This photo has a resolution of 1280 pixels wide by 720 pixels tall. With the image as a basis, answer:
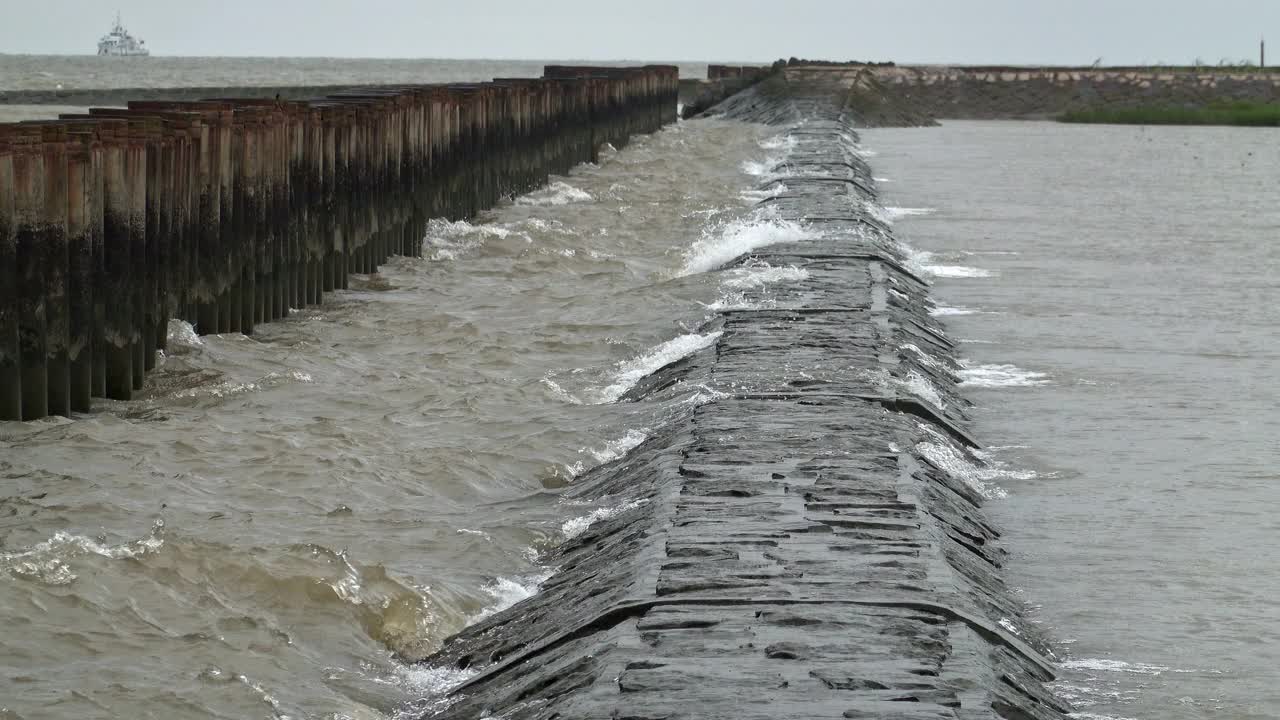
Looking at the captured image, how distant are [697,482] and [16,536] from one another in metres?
3.39

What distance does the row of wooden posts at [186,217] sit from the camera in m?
12.0

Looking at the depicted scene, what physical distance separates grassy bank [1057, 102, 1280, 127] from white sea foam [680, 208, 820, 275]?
5143cm

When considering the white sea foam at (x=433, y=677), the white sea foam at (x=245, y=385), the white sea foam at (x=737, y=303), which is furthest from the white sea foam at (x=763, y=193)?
the white sea foam at (x=433, y=677)

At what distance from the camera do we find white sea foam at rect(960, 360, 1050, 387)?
15.5m

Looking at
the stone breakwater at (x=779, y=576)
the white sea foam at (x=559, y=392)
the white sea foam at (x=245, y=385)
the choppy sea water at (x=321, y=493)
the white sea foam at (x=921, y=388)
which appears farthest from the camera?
the white sea foam at (x=559, y=392)

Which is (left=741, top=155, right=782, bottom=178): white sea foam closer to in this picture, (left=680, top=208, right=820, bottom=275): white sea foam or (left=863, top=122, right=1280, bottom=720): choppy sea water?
Result: (left=863, top=122, right=1280, bottom=720): choppy sea water

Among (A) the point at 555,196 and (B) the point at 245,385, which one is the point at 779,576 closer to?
(B) the point at 245,385

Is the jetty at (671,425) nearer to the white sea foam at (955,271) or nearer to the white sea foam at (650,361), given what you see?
the white sea foam at (650,361)

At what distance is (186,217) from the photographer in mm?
14695

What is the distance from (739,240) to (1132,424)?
8914mm

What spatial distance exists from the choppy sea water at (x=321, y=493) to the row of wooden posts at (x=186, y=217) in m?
0.34

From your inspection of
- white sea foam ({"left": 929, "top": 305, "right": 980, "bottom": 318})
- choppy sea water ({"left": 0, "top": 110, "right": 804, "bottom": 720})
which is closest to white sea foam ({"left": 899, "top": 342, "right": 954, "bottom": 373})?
choppy sea water ({"left": 0, "top": 110, "right": 804, "bottom": 720})

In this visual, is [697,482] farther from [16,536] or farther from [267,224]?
[267,224]

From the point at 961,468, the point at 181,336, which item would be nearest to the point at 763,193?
Answer: the point at 181,336
